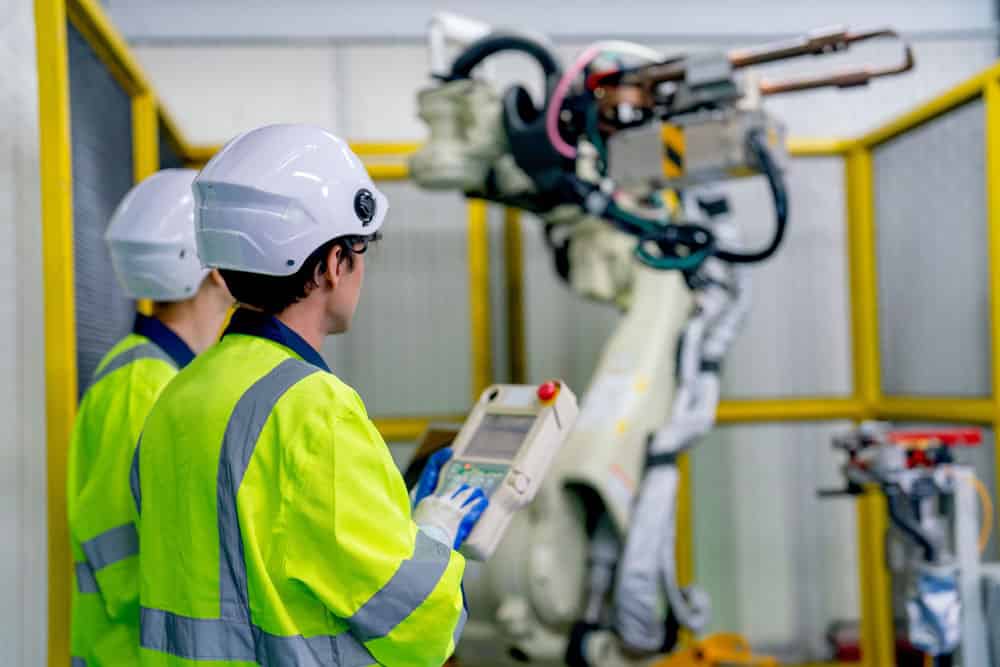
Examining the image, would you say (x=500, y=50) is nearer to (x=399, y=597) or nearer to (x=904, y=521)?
(x=904, y=521)

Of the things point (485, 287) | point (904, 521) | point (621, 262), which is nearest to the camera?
point (904, 521)

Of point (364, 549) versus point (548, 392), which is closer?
point (364, 549)

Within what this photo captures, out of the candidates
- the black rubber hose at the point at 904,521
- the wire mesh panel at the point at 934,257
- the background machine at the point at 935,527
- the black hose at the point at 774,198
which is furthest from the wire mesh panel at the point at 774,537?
the black hose at the point at 774,198

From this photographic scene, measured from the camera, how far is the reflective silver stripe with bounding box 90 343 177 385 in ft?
6.84

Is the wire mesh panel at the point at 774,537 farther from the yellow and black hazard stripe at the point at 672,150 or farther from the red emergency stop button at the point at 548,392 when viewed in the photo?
the red emergency stop button at the point at 548,392

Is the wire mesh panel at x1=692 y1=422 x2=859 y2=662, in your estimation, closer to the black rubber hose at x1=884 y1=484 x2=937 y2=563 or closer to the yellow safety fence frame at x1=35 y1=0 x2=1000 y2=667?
the yellow safety fence frame at x1=35 y1=0 x2=1000 y2=667

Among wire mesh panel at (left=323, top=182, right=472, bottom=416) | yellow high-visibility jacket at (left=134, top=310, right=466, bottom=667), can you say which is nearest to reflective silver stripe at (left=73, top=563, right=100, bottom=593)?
yellow high-visibility jacket at (left=134, top=310, right=466, bottom=667)

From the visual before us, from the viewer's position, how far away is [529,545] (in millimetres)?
3412

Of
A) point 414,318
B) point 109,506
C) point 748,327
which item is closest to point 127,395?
point 109,506

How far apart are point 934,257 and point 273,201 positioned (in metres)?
3.13

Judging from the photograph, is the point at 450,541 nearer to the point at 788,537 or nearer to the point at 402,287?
the point at 402,287

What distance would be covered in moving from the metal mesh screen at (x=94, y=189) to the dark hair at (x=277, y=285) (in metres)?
1.14

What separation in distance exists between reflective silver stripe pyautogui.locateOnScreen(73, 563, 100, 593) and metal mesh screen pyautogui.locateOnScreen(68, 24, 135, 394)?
614 mm

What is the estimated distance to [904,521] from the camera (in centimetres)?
295
